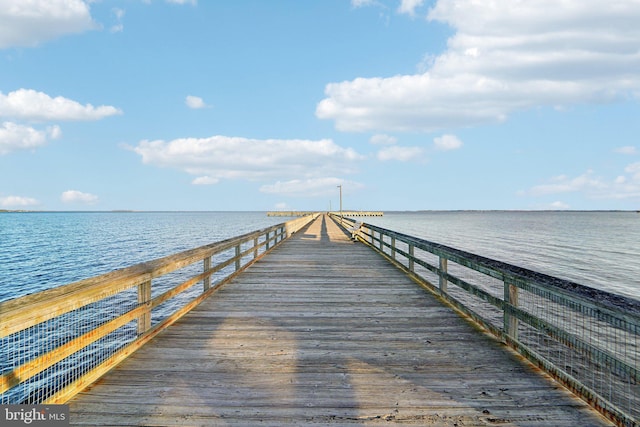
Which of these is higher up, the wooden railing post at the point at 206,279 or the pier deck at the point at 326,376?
the wooden railing post at the point at 206,279

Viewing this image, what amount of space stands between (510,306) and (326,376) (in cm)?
229

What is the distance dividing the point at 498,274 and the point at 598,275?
2004cm

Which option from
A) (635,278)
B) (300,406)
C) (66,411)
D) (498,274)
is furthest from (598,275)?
(66,411)

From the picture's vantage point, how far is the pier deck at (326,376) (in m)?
2.97

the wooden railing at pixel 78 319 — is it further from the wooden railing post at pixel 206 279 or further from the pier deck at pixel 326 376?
the pier deck at pixel 326 376

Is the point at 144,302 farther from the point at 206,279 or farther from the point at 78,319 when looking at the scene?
the point at 206,279

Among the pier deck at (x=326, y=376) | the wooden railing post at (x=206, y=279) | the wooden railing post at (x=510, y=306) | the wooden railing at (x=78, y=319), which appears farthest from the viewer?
the wooden railing post at (x=206, y=279)

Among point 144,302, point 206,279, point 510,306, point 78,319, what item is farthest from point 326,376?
point 206,279

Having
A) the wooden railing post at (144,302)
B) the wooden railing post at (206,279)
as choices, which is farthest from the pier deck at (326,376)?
the wooden railing post at (206,279)

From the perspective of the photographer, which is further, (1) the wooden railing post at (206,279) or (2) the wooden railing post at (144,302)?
(1) the wooden railing post at (206,279)

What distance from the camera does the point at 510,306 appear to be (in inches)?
167

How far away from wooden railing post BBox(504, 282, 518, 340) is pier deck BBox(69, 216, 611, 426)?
0.22m

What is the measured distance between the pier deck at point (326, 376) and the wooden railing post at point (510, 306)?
8.6 inches

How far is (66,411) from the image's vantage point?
9.62 feet
